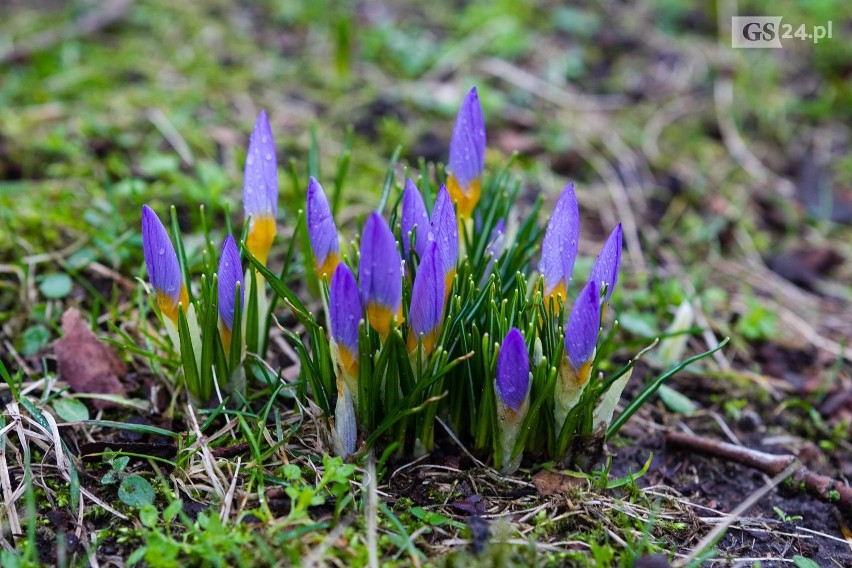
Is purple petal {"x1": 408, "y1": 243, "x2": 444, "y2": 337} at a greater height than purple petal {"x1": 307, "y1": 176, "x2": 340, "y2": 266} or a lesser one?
lesser

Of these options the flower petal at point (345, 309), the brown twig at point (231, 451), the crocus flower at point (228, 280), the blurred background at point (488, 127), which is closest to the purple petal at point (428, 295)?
the flower petal at point (345, 309)

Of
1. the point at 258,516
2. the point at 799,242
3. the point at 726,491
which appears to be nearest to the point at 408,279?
the point at 258,516

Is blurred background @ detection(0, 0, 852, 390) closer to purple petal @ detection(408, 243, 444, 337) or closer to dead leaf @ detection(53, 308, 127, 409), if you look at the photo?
dead leaf @ detection(53, 308, 127, 409)

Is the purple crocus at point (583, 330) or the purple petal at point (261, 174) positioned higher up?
the purple petal at point (261, 174)

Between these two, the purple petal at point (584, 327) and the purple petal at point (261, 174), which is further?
the purple petal at point (261, 174)

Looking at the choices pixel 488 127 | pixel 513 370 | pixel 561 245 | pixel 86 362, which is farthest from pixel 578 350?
pixel 488 127

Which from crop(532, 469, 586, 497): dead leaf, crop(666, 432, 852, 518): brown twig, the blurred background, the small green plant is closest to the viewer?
crop(532, 469, 586, 497): dead leaf

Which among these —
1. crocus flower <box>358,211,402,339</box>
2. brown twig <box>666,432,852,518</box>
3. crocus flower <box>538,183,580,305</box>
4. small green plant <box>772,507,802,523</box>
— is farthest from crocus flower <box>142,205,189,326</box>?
small green plant <box>772,507,802,523</box>

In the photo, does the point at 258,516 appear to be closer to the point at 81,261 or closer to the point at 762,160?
the point at 81,261

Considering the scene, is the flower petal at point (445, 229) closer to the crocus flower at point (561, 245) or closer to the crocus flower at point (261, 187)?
the crocus flower at point (561, 245)
